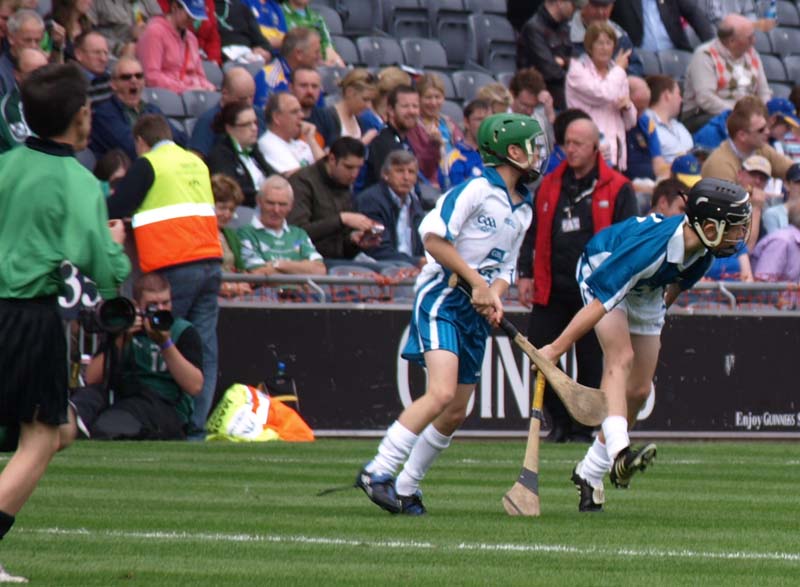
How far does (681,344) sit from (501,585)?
10.9m

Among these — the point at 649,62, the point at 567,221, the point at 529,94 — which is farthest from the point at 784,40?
the point at 567,221

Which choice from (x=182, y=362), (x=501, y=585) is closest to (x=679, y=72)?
(x=182, y=362)

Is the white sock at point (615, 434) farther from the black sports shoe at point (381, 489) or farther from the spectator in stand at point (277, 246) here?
the spectator in stand at point (277, 246)

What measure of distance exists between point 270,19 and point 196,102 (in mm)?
2229

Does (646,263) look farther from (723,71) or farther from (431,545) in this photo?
(723,71)

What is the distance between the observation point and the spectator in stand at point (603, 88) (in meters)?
19.7

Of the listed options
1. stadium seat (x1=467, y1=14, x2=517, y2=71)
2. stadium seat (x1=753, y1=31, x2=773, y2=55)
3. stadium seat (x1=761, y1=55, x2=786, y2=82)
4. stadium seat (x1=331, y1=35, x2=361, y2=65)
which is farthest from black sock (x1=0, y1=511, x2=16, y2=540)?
stadium seat (x1=753, y1=31, x2=773, y2=55)

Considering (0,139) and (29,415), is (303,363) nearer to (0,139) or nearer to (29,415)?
(0,139)

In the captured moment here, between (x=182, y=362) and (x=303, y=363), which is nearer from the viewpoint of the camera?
(x=182, y=362)

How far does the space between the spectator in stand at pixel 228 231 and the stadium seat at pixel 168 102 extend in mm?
1789

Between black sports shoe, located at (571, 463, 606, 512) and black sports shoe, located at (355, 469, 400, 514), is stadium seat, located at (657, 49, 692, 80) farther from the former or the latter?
black sports shoe, located at (355, 469, 400, 514)

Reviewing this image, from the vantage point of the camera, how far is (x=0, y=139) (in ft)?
48.1

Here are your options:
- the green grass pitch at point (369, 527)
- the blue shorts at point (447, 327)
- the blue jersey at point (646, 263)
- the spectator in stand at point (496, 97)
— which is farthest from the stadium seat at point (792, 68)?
the blue shorts at point (447, 327)

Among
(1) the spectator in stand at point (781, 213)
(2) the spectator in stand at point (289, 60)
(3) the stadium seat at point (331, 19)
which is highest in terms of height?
(2) the spectator in stand at point (289, 60)
